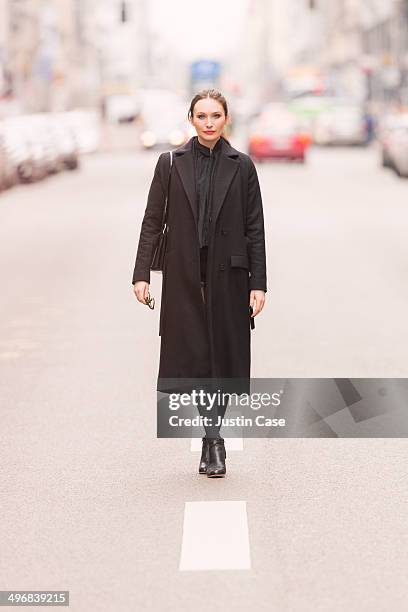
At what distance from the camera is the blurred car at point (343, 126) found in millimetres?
56500

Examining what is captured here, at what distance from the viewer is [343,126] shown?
56719 mm

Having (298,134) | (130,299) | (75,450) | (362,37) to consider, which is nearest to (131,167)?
(298,134)

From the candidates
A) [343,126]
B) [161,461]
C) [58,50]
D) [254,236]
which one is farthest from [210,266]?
[58,50]

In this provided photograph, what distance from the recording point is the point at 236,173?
679cm

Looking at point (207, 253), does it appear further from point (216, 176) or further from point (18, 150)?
point (18, 150)

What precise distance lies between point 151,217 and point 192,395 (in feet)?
2.85

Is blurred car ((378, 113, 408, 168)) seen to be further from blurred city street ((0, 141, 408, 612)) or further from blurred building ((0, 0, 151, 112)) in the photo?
blurred building ((0, 0, 151, 112))

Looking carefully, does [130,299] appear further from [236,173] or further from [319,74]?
[319,74]

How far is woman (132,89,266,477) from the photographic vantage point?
6777 mm

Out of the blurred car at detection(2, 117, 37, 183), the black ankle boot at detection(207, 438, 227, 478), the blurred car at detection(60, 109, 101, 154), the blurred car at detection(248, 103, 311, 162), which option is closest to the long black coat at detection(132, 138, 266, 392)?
the black ankle boot at detection(207, 438, 227, 478)

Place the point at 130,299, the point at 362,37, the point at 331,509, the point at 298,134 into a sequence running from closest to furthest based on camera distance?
the point at 331,509 → the point at 130,299 → the point at 298,134 → the point at 362,37

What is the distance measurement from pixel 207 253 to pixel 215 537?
147cm

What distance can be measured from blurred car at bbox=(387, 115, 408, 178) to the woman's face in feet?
92.5

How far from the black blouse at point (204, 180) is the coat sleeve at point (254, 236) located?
18cm
